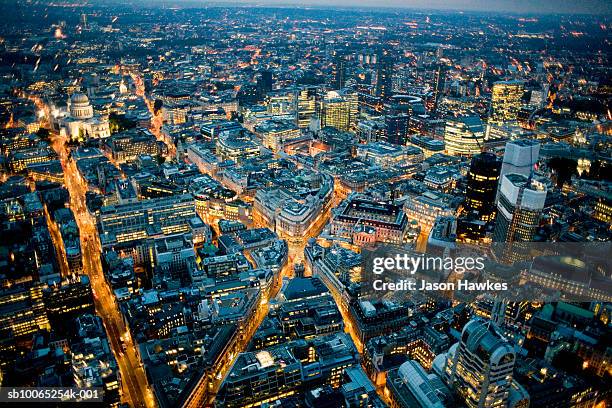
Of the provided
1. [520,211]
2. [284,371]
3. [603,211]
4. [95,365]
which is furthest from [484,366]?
[603,211]

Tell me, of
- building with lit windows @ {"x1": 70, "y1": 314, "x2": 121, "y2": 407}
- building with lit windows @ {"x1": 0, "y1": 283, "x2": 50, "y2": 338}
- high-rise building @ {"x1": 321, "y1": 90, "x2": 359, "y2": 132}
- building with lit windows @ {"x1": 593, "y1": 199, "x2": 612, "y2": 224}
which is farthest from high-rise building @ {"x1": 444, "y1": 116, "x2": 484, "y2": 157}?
building with lit windows @ {"x1": 0, "y1": 283, "x2": 50, "y2": 338}

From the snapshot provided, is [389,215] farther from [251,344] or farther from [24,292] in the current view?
[24,292]

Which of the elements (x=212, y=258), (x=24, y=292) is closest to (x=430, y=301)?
(x=212, y=258)

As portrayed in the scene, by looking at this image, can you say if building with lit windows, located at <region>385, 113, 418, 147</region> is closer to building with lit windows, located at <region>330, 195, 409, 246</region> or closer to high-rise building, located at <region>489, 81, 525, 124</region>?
high-rise building, located at <region>489, 81, 525, 124</region>

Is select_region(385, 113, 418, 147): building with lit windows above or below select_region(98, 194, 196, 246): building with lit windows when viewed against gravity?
above

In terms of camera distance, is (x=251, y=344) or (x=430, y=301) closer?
(x=251, y=344)

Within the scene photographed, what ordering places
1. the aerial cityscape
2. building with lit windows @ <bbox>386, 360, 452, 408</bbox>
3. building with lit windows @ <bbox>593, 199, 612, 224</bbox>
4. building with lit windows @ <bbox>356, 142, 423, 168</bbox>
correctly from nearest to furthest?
building with lit windows @ <bbox>386, 360, 452, 408</bbox> < the aerial cityscape < building with lit windows @ <bbox>593, 199, 612, 224</bbox> < building with lit windows @ <bbox>356, 142, 423, 168</bbox>

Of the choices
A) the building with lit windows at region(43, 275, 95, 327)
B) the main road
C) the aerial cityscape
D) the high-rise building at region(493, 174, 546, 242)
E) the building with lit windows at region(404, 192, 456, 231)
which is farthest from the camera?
the building with lit windows at region(404, 192, 456, 231)
